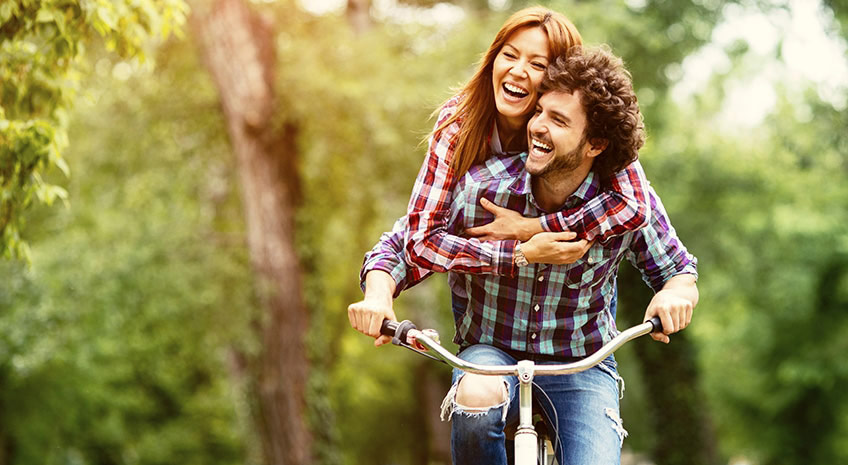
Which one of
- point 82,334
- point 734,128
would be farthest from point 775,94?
point 82,334

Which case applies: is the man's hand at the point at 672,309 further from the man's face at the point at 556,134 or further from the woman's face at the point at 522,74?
the woman's face at the point at 522,74

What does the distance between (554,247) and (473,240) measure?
265mm

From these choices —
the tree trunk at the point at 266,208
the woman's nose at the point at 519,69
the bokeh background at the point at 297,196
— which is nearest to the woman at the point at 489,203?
the woman's nose at the point at 519,69

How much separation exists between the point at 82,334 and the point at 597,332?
1280 centimetres

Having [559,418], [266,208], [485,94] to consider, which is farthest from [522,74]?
[266,208]

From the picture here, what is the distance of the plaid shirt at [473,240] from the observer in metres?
3.23

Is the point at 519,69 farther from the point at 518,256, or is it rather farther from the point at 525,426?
the point at 525,426

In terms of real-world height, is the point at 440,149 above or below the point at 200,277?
below

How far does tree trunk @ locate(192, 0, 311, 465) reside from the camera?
1144 centimetres

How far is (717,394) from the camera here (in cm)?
2825

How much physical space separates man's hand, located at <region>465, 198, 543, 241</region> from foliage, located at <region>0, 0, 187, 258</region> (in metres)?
2.13

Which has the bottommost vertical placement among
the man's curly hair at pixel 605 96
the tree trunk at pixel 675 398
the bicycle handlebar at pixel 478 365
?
the bicycle handlebar at pixel 478 365

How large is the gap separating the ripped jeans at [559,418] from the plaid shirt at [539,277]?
0.32ft

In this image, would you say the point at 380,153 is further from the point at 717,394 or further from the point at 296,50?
the point at 717,394
